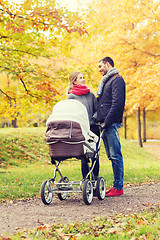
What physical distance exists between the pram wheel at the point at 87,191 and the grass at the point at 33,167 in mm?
1634

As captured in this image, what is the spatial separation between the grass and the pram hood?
A: 1930 millimetres

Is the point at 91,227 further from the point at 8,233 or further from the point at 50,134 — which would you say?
the point at 50,134

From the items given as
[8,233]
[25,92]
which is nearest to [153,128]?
[25,92]

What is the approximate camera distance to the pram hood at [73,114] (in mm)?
4906

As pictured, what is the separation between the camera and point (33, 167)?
444 inches

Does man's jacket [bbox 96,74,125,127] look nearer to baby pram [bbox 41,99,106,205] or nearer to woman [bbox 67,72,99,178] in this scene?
woman [bbox 67,72,99,178]

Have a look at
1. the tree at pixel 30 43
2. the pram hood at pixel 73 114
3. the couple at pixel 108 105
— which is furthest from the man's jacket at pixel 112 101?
the tree at pixel 30 43

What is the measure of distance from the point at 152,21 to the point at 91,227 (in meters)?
15.0

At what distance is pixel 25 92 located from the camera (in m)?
10.1

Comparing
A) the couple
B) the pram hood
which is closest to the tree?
the couple

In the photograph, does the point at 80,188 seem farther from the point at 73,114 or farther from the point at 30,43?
the point at 30,43

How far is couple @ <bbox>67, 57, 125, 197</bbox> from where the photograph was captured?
5398 mm

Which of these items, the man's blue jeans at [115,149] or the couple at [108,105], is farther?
the man's blue jeans at [115,149]

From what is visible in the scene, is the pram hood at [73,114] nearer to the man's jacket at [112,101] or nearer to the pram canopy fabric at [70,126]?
the pram canopy fabric at [70,126]
